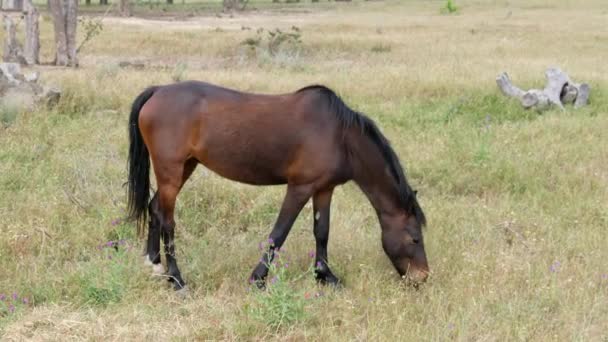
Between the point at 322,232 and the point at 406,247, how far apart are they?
674 millimetres

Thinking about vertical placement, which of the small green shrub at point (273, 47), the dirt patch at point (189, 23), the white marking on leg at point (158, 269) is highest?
the small green shrub at point (273, 47)

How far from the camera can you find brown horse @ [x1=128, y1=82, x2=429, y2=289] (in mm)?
4883

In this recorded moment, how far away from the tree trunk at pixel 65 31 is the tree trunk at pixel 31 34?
486mm

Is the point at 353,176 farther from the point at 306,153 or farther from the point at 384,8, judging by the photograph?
the point at 384,8

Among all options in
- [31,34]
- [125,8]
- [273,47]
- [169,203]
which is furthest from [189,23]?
[169,203]

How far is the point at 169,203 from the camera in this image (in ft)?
16.7

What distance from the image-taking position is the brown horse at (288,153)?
4.88 metres

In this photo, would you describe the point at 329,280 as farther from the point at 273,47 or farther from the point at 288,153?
the point at 273,47

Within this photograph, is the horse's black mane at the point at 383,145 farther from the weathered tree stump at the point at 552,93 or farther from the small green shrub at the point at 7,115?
the weathered tree stump at the point at 552,93

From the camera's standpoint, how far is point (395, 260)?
196 inches

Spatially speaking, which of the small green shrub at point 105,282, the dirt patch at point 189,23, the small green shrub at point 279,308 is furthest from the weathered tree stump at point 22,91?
the dirt patch at point 189,23

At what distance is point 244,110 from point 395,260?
5.41 ft

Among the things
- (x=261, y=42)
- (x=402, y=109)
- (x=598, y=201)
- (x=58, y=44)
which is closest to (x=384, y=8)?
(x=261, y=42)

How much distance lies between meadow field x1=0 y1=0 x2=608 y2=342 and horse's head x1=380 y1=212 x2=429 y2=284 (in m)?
0.13
